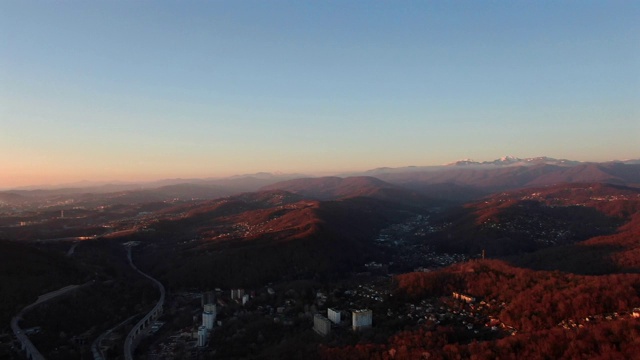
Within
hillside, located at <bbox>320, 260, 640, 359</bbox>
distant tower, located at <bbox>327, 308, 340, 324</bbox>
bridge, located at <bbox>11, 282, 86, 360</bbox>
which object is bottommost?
bridge, located at <bbox>11, 282, 86, 360</bbox>

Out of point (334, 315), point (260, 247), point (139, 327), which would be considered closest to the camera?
point (334, 315)

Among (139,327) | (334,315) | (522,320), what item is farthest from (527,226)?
(139,327)

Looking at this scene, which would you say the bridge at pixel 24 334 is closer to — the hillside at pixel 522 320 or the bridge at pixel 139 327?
the bridge at pixel 139 327

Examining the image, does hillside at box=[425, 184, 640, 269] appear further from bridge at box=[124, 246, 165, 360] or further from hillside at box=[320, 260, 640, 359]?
bridge at box=[124, 246, 165, 360]

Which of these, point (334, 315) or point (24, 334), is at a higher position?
point (334, 315)

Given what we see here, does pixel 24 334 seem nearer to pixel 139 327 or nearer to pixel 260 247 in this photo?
pixel 139 327

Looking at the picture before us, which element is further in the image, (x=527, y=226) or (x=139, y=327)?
(x=527, y=226)

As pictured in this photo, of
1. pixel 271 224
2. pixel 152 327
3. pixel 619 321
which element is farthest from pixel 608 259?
pixel 271 224

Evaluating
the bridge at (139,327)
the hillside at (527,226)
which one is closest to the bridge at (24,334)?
the bridge at (139,327)

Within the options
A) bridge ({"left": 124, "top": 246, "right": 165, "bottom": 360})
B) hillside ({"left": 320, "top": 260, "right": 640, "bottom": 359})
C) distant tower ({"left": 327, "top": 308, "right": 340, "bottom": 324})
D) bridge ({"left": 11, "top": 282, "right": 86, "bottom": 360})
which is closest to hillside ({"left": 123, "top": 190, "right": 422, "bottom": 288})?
bridge ({"left": 124, "top": 246, "right": 165, "bottom": 360})
